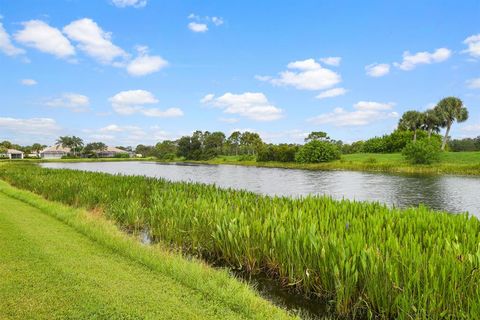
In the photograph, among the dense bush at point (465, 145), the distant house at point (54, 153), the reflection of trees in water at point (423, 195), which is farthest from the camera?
the distant house at point (54, 153)

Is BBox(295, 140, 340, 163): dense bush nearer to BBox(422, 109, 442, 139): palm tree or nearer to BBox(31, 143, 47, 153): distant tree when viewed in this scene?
BBox(422, 109, 442, 139): palm tree

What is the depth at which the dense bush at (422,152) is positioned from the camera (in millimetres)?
52794

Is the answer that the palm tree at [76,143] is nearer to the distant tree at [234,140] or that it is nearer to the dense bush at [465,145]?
the distant tree at [234,140]

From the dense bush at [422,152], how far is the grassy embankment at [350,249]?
163 ft

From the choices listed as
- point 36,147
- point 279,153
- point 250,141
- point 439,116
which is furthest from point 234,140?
Answer: point 36,147

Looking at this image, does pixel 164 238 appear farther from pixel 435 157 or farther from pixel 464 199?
pixel 435 157

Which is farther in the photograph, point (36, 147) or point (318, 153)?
point (36, 147)

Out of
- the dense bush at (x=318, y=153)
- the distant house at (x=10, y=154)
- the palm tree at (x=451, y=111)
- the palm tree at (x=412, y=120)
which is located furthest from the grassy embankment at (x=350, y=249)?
the distant house at (x=10, y=154)

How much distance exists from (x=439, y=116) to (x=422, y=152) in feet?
96.5

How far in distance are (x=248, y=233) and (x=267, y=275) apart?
1.09m

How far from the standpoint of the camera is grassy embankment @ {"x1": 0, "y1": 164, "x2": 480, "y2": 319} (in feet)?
15.2

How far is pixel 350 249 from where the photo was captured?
5.74 meters

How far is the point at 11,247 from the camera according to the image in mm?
6664

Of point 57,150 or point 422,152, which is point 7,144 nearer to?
point 57,150
